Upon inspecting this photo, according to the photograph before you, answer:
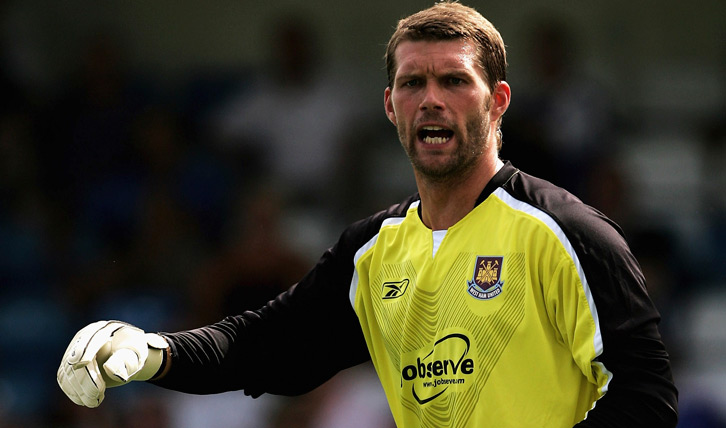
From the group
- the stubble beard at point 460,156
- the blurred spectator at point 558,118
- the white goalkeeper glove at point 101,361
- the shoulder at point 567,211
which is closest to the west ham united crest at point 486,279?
the shoulder at point 567,211

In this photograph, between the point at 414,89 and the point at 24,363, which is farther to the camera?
the point at 24,363

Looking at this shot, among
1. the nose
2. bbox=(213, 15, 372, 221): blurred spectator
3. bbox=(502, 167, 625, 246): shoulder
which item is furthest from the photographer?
bbox=(213, 15, 372, 221): blurred spectator

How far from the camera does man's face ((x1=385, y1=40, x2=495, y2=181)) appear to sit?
133 inches

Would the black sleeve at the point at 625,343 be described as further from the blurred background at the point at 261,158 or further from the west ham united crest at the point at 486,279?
the blurred background at the point at 261,158

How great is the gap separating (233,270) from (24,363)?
181cm

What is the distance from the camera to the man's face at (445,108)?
11.1ft

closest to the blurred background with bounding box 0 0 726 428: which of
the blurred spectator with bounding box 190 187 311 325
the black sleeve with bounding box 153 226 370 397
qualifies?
the blurred spectator with bounding box 190 187 311 325

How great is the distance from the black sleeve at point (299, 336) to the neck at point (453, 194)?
1.37 ft

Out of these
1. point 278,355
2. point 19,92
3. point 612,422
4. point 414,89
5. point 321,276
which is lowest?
point 612,422

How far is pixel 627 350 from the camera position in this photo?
287 cm

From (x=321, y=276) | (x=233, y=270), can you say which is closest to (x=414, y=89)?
(x=321, y=276)

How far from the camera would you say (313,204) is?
7949 mm

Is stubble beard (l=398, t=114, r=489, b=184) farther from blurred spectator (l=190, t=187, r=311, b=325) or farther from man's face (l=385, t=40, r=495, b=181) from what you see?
blurred spectator (l=190, t=187, r=311, b=325)

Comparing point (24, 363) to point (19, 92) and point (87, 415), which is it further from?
point (19, 92)
